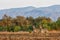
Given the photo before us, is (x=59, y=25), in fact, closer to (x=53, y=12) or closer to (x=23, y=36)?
(x=23, y=36)

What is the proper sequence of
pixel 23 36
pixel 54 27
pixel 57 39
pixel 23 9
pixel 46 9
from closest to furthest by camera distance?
pixel 57 39 → pixel 23 36 → pixel 54 27 → pixel 23 9 → pixel 46 9

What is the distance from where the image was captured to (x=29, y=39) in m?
14.0

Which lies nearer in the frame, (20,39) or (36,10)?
(20,39)

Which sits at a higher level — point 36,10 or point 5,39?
point 5,39

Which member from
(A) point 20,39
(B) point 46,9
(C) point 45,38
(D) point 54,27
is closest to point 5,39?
(A) point 20,39

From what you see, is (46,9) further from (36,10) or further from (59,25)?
(59,25)

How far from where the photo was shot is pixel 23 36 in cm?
1494

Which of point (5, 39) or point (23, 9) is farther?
point (23, 9)

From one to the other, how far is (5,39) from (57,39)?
3009 millimetres

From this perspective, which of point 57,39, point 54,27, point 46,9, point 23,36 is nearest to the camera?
point 57,39

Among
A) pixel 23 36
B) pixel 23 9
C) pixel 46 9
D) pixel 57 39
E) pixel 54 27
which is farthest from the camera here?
pixel 46 9

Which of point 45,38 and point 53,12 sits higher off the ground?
point 45,38

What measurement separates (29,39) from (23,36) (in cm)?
104

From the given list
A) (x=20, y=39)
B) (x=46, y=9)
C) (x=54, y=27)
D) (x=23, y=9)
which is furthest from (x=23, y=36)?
(x=46, y=9)
